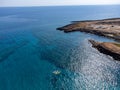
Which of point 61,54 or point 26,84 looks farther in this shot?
point 61,54

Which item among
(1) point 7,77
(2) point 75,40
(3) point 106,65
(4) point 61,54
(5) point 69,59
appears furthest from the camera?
(2) point 75,40

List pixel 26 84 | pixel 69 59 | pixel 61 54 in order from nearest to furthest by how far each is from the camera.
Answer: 1. pixel 26 84
2. pixel 69 59
3. pixel 61 54

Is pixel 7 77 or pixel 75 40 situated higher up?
pixel 7 77

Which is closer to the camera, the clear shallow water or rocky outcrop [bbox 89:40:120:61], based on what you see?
the clear shallow water

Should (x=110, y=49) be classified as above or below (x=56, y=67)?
below

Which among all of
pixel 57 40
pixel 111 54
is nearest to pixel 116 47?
pixel 111 54

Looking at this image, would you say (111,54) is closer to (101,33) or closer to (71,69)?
(71,69)

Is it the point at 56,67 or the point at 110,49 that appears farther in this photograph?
the point at 110,49

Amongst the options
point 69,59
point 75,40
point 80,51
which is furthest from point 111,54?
point 75,40

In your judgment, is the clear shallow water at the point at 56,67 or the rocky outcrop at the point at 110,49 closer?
the clear shallow water at the point at 56,67
